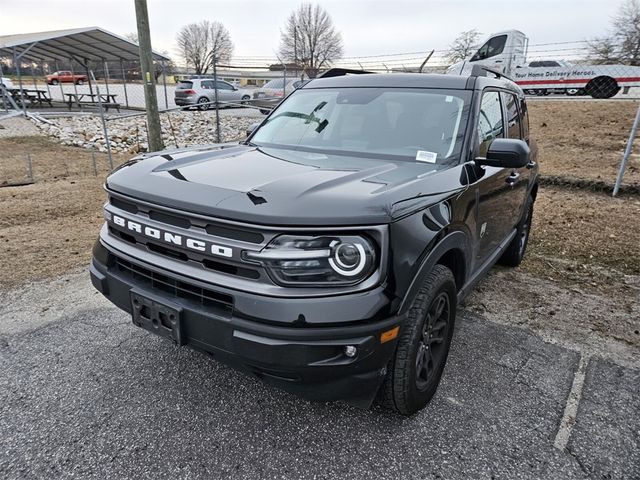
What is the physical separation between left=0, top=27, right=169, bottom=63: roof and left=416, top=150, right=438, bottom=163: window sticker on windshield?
65.7 feet

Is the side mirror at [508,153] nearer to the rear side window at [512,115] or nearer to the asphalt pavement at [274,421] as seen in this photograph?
the rear side window at [512,115]

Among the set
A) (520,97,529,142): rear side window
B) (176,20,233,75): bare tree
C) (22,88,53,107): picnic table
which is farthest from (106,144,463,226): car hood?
(176,20,233,75): bare tree

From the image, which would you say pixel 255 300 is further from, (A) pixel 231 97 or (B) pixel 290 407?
(A) pixel 231 97

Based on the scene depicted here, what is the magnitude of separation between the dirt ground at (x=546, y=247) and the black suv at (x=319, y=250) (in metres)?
1.36

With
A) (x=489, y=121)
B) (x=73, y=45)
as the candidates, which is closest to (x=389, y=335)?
(x=489, y=121)

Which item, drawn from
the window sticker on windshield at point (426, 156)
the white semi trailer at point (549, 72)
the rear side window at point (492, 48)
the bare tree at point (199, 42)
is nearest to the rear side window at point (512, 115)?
the window sticker on windshield at point (426, 156)

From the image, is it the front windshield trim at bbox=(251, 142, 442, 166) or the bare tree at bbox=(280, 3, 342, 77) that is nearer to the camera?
the front windshield trim at bbox=(251, 142, 442, 166)

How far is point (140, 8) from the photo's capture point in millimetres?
7742

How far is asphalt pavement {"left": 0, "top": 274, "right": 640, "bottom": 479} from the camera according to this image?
206cm

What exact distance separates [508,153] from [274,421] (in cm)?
202

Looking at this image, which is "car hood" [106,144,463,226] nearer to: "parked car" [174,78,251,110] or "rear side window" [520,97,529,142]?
"rear side window" [520,97,529,142]

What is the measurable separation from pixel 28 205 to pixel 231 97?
18.0 m

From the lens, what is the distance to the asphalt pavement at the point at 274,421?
6.77 ft

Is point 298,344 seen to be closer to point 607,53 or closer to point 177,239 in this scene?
point 177,239
